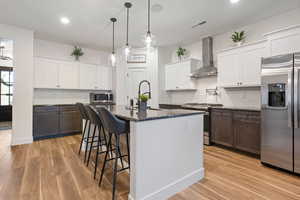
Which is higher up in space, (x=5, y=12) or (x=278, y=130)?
(x=5, y=12)

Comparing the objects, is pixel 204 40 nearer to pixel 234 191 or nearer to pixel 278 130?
pixel 278 130

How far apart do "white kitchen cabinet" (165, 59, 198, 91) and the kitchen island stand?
2.59 m

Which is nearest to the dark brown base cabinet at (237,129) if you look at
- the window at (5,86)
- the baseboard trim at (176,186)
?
the baseboard trim at (176,186)

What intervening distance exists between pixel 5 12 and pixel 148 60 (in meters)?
3.61

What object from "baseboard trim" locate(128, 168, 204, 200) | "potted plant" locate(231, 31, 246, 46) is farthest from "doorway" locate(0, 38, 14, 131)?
"potted plant" locate(231, 31, 246, 46)

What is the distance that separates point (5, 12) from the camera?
3.17 m

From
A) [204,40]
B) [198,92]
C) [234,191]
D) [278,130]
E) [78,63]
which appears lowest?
[234,191]

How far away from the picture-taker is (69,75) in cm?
487

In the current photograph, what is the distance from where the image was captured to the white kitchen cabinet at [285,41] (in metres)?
2.55

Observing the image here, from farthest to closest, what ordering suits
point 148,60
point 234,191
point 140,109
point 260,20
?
point 148,60
point 260,20
point 140,109
point 234,191

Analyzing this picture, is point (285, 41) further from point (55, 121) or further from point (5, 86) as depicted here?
point (5, 86)

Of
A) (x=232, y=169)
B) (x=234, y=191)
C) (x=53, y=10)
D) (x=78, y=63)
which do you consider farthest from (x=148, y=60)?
(x=234, y=191)

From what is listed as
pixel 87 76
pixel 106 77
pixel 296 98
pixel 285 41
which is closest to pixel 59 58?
pixel 87 76

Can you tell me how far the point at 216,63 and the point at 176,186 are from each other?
11.4 feet
